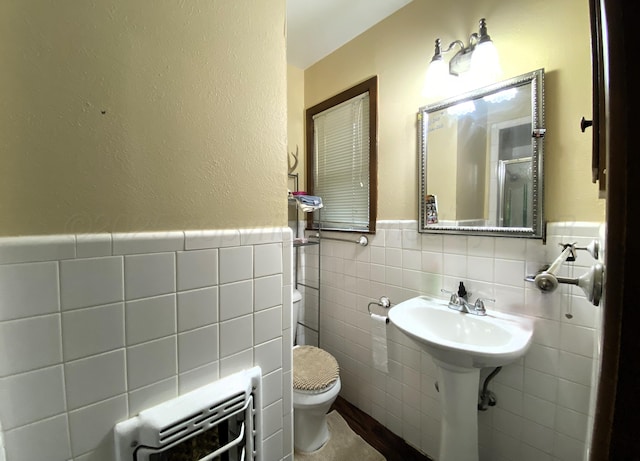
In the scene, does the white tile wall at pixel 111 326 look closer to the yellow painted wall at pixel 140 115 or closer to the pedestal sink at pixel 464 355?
the yellow painted wall at pixel 140 115

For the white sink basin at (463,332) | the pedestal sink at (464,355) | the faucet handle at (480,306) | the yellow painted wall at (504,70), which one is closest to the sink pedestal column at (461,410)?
the pedestal sink at (464,355)

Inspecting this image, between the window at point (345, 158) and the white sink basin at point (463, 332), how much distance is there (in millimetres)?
594

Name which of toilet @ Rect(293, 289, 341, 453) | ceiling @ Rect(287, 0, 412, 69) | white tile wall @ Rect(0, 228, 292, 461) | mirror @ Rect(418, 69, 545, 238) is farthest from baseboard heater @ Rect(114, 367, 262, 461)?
ceiling @ Rect(287, 0, 412, 69)

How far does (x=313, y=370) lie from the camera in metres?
1.48

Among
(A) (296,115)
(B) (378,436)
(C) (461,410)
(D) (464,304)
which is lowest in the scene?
(B) (378,436)

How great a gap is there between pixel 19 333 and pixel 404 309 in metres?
1.32

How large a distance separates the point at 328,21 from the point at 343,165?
2.99 ft

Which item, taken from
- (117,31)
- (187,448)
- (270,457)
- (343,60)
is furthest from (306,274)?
(117,31)

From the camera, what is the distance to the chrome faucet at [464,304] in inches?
46.3

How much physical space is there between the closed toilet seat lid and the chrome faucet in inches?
30.6

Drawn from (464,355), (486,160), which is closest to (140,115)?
(464,355)

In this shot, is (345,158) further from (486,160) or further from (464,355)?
(464,355)

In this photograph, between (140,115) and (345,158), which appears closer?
(140,115)

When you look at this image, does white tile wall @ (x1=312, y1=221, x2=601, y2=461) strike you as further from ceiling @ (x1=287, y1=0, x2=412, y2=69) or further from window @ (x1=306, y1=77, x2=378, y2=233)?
ceiling @ (x1=287, y1=0, x2=412, y2=69)
